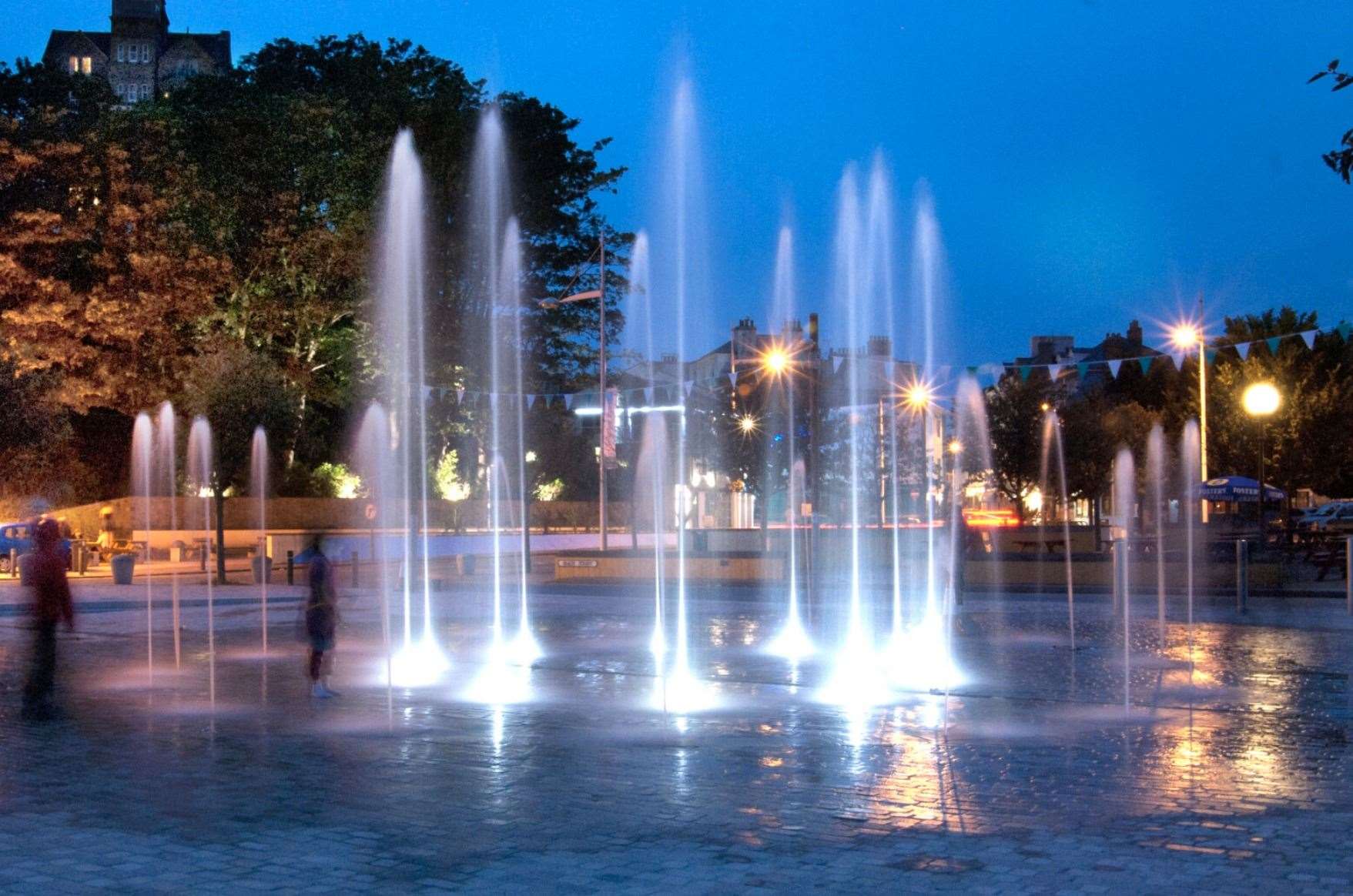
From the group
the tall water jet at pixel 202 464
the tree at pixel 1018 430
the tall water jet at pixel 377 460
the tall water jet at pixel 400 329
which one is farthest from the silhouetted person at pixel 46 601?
the tree at pixel 1018 430

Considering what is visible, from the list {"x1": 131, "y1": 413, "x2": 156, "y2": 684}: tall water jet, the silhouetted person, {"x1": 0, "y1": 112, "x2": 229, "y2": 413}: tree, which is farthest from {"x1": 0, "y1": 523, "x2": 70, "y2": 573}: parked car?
the silhouetted person

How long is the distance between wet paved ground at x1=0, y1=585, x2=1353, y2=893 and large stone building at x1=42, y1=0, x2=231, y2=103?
10674 centimetres

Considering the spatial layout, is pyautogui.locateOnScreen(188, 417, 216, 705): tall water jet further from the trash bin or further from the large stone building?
the large stone building

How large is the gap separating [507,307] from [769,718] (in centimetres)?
4101

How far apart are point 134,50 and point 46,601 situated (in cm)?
11196

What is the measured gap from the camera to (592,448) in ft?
238

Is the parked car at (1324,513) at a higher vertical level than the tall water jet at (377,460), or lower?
lower

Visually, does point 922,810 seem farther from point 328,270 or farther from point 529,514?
point 529,514

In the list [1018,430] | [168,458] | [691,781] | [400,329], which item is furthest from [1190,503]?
[168,458]

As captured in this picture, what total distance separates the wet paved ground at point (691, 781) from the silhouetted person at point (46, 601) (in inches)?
14.4

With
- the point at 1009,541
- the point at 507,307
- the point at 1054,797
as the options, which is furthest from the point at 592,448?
the point at 1054,797

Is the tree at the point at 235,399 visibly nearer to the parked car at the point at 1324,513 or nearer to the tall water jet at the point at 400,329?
the tall water jet at the point at 400,329

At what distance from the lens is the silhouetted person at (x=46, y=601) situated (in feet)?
40.7

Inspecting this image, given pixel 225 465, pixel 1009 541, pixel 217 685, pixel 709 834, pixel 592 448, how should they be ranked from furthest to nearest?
pixel 592 448 → pixel 225 465 → pixel 1009 541 → pixel 217 685 → pixel 709 834
